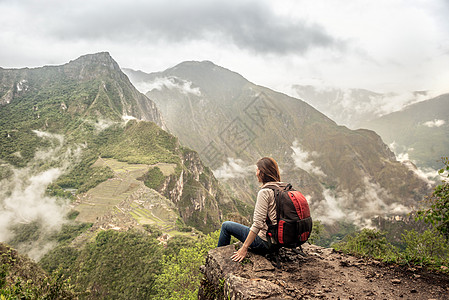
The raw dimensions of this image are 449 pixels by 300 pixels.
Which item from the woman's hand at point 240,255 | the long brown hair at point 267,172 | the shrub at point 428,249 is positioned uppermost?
the long brown hair at point 267,172

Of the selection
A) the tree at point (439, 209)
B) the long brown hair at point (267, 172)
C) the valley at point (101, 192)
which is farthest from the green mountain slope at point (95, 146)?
the tree at point (439, 209)

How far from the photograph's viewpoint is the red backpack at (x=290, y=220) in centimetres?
430

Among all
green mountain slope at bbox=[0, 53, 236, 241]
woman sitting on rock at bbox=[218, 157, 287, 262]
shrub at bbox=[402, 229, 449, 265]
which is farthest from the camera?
green mountain slope at bbox=[0, 53, 236, 241]

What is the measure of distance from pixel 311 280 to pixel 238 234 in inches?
74.8

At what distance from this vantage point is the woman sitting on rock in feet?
14.7

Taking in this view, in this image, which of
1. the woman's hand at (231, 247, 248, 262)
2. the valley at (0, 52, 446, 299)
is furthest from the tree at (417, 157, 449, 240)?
the valley at (0, 52, 446, 299)

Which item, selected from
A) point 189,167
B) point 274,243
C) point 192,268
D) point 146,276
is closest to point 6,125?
point 189,167

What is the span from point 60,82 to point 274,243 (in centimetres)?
25657

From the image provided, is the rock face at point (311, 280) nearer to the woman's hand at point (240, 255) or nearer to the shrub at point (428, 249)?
the woman's hand at point (240, 255)

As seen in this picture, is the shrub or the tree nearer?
the tree

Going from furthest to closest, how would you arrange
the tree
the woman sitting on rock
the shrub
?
1. the shrub
2. the tree
3. the woman sitting on rock

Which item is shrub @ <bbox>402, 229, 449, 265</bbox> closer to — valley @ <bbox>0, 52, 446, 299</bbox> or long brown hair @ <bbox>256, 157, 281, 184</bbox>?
valley @ <bbox>0, 52, 446, 299</bbox>

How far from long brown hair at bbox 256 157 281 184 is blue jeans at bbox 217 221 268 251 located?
1.38m

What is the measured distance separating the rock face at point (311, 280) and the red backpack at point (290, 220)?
2.74 ft
